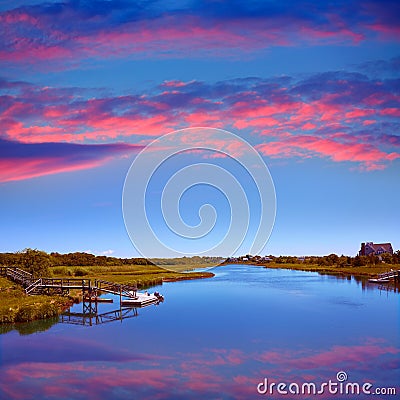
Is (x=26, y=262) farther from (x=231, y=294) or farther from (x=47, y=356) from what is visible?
(x=47, y=356)

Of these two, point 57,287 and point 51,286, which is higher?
point 51,286

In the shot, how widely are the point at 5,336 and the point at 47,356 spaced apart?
17.1 feet

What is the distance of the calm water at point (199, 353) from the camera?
18777 millimetres

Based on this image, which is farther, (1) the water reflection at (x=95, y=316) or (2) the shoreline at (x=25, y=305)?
(1) the water reflection at (x=95, y=316)

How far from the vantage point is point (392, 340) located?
26.5 m

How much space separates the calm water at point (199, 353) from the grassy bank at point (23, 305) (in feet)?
5.31

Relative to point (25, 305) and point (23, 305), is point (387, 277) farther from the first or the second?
point (23, 305)

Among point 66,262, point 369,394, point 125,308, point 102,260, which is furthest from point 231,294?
point 102,260

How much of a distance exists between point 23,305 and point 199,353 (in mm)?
14406

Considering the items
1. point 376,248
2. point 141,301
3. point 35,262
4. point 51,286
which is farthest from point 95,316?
point 376,248

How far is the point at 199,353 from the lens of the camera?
23562 millimetres

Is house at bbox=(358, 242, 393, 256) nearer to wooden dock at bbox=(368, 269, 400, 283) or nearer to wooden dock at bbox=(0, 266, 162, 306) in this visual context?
wooden dock at bbox=(368, 269, 400, 283)

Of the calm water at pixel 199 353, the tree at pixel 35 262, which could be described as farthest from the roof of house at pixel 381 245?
the tree at pixel 35 262

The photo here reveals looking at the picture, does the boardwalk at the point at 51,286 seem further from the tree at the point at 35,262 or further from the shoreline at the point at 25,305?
the tree at the point at 35,262
